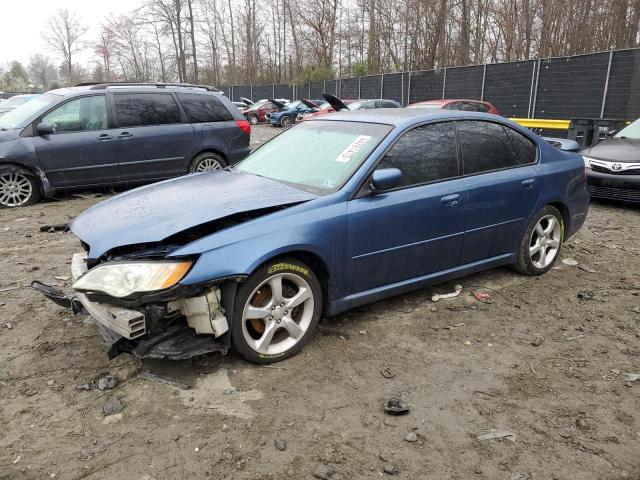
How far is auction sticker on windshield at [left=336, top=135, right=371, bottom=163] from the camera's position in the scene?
370 centimetres

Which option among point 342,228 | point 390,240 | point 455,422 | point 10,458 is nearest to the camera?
point 10,458

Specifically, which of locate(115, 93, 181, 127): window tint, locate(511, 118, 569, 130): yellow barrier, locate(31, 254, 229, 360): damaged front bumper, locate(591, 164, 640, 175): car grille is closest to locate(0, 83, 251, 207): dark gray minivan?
locate(115, 93, 181, 127): window tint

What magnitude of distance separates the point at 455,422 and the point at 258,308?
1.31m

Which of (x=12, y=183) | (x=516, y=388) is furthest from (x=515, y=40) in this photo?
(x=516, y=388)

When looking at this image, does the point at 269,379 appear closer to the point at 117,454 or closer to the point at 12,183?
the point at 117,454

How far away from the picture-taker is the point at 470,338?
3699 mm

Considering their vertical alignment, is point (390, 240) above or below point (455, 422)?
above

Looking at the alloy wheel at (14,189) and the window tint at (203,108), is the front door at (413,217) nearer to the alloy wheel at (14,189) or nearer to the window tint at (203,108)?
the window tint at (203,108)

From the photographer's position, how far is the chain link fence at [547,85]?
46.4 ft

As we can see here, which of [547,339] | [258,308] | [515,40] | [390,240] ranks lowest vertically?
[547,339]

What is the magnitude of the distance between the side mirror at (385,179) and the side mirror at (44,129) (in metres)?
5.92

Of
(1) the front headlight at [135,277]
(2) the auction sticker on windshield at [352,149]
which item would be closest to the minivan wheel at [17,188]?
(1) the front headlight at [135,277]

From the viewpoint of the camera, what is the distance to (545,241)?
16.0ft

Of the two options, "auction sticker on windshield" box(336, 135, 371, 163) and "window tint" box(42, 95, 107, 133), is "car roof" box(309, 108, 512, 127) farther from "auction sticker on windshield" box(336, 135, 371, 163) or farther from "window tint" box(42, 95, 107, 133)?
"window tint" box(42, 95, 107, 133)
